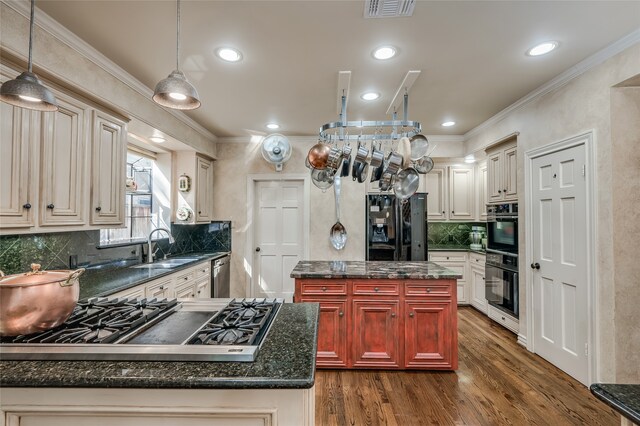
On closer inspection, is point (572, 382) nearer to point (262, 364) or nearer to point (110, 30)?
point (262, 364)

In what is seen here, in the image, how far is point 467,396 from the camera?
7.53 ft

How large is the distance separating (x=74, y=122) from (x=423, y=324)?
306 centimetres

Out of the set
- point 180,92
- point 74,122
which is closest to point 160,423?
point 180,92

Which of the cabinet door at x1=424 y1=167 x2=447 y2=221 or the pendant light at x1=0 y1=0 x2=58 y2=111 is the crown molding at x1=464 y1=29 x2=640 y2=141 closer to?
the cabinet door at x1=424 y1=167 x2=447 y2=221

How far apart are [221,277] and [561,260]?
3828mm

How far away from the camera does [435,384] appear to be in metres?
2.45

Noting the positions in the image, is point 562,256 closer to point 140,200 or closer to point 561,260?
point 561,260

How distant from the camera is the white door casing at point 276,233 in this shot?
461 cm

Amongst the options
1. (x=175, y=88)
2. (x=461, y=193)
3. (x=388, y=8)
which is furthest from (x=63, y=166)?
(x=461, y=193)

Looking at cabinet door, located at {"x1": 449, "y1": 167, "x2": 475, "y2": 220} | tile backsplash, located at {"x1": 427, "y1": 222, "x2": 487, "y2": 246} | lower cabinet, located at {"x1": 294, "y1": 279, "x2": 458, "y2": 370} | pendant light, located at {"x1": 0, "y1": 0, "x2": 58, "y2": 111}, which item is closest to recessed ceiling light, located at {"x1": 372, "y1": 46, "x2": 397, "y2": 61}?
lower cabinet, located at {"x1": 294, "y1": 279, "x2": 458, "y2": 370}

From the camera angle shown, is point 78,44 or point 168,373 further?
point 78,44

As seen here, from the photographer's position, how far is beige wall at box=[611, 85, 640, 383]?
7.06ft

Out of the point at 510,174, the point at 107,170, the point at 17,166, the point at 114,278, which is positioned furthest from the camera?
the point at 510,174

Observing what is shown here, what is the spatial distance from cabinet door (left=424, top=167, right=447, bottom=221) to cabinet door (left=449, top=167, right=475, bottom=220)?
107mm
